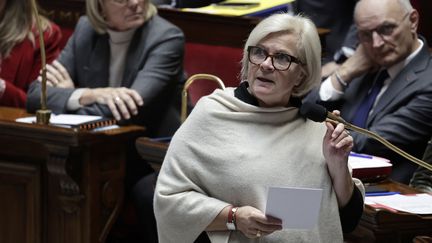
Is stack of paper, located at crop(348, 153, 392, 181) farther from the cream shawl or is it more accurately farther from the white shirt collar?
the white shirt collar

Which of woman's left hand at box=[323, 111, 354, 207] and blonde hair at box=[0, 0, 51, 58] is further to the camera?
blonde hair at box=[0, 0, 51, 58]

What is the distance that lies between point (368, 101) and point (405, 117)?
0.87 ft

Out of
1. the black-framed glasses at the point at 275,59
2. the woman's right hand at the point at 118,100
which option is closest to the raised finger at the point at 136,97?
the woman's right hand at the point at 118,100

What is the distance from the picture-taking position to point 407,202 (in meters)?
3.05

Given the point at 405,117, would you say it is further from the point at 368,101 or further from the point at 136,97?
the point at 136,97

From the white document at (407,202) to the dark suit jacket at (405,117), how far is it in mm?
547

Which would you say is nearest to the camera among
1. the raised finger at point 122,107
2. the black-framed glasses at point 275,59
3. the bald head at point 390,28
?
the black-framed glasses at point 275,59

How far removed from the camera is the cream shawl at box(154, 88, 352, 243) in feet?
8.58

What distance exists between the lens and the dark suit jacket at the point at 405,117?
12.2ft

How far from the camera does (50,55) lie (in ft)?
15.7

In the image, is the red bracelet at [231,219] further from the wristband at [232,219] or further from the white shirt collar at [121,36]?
the white shirt collar at [121,36]

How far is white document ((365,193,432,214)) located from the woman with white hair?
292 mm

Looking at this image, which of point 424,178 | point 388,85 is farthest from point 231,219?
point 388,85

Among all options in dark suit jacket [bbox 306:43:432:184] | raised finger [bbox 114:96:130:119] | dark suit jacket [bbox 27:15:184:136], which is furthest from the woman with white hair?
dark suit jacket [bbox 27:15:184:136]
